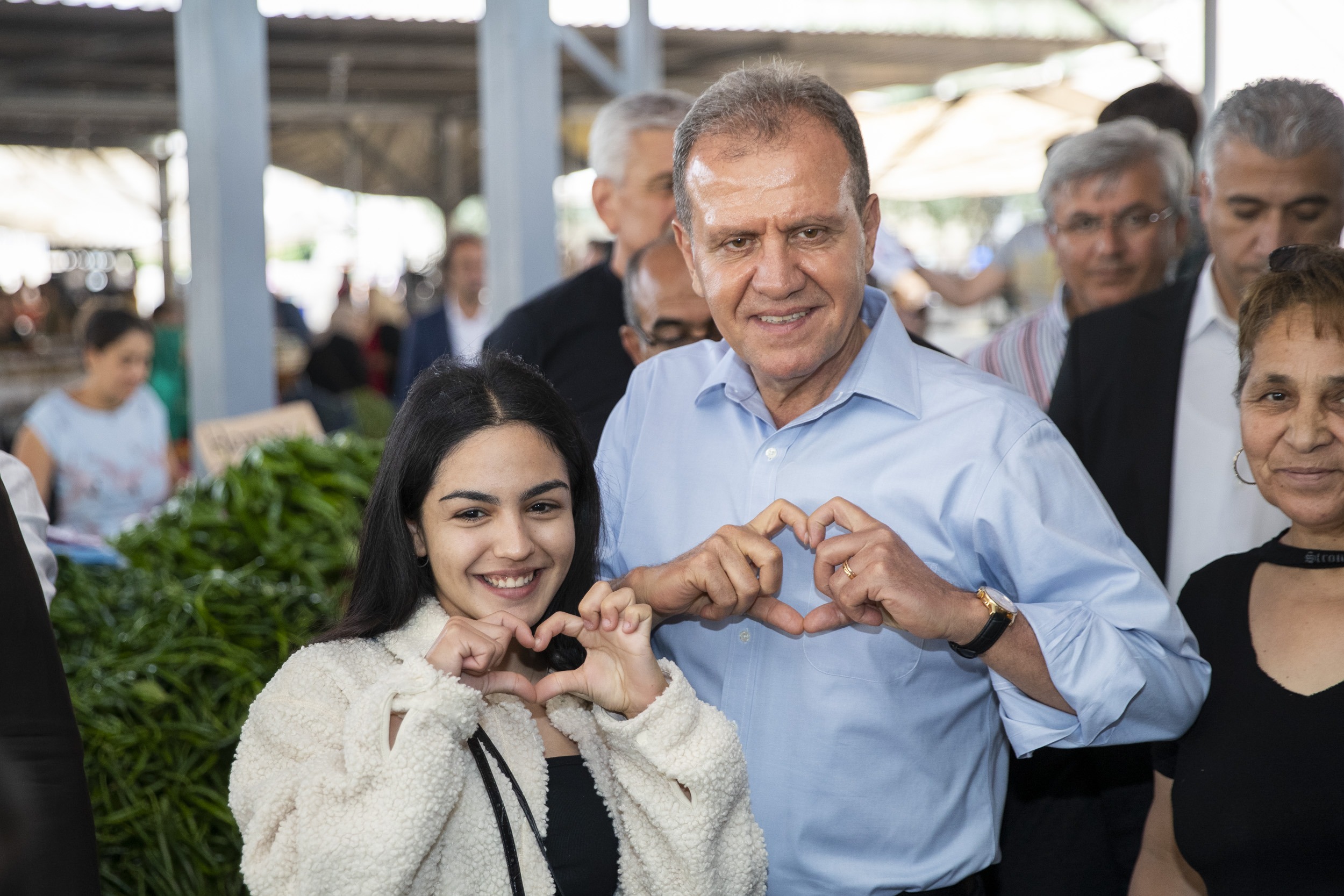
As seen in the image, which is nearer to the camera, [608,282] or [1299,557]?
[1299,557]

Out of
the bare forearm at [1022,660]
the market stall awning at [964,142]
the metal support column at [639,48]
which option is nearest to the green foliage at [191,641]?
the bare forearm at [1022,660]

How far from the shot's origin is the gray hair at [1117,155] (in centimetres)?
284

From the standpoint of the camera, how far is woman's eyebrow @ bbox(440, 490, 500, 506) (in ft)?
5.46

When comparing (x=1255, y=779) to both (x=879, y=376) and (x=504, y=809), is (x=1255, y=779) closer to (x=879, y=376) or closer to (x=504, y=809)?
(x=879, y=376)

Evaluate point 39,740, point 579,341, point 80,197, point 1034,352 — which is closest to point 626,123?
point 579,341

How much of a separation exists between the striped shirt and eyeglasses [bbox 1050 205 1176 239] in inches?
9.0

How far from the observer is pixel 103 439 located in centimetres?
479

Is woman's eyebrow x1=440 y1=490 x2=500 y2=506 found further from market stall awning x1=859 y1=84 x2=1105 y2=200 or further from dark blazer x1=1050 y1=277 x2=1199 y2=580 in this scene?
market stall awning x1=859 y1=84 x2=1105 y2=200

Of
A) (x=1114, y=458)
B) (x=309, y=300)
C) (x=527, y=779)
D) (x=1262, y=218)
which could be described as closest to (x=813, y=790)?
(x=527, y=779)

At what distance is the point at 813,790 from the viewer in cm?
164

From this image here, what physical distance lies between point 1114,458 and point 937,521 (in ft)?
2.71

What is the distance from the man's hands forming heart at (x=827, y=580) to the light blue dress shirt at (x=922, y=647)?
0.11 meters

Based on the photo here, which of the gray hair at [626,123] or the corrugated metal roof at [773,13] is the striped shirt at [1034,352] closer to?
the gray hair at [626,123]

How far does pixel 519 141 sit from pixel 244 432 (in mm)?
1774
